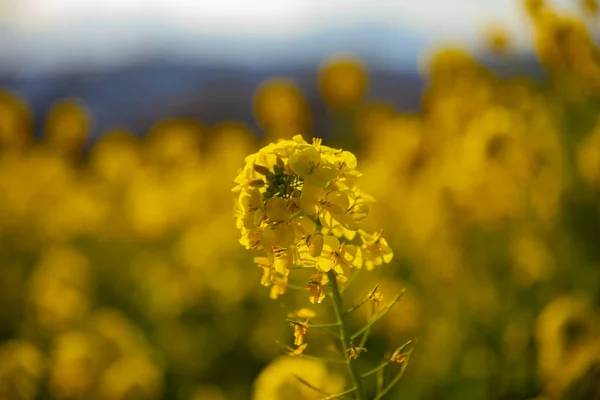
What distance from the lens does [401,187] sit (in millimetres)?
4957

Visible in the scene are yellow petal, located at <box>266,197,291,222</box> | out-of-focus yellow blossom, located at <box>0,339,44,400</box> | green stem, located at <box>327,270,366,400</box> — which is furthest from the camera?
out-of-focus yellow blossom, located at <box>0,339,44,400</box>

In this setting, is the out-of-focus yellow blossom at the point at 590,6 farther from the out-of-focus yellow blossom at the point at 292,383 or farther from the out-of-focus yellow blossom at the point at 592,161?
the out-of-focus yellow blossom at the point at 292,383

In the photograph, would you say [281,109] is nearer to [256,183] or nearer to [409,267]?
[409,267]

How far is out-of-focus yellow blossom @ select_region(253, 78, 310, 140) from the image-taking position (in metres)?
6.36

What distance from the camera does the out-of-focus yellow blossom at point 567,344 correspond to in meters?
2.18

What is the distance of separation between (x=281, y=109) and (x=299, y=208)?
5161 millimetres

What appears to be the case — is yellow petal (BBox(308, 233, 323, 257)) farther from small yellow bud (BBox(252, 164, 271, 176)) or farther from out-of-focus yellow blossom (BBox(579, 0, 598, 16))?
out-of-focus yellow blossom (BBox(579, 0, 598, 16))

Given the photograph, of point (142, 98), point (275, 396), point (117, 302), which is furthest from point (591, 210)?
point (142, 98)

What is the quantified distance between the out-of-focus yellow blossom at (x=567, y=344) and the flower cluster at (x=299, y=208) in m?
1.08

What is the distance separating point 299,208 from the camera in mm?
1324

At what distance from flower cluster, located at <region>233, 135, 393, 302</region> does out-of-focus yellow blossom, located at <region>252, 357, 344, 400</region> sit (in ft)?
2.30

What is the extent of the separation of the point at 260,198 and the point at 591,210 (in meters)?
2.51

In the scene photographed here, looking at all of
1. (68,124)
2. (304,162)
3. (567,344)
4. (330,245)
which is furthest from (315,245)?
(68,124)

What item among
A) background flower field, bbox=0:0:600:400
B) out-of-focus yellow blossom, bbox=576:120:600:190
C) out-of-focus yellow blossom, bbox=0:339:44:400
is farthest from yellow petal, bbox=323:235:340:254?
out-of-focus yellow blossom, bbox=576:120:600:190
